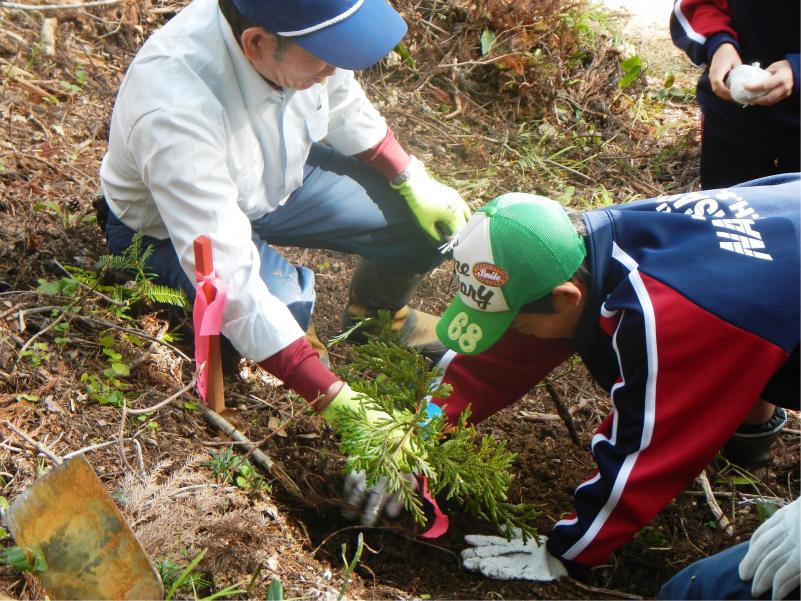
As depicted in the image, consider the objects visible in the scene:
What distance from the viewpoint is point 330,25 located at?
2.43m

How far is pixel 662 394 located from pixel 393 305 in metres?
1.55

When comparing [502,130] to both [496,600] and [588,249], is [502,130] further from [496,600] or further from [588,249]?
[496,600]

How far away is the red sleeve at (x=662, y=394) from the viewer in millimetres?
2197

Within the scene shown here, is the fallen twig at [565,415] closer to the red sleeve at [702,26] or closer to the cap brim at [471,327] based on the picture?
the cap brim at [471,327]

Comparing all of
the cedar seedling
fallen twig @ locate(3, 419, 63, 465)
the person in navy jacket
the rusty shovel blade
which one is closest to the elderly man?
the cedar seedling

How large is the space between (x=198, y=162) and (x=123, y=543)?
1119mm

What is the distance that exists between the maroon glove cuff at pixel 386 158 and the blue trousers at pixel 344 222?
99 mm

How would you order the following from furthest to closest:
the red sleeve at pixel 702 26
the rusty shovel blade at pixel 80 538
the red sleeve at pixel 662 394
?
the red sleeve at pixel 702 26 → the red sleeve at pixel 662 394 → the rusty shovel blade at pixel 80 538

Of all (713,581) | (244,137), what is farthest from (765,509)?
(244,137)

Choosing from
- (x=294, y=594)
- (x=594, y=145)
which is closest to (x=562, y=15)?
(x=594, y=145)

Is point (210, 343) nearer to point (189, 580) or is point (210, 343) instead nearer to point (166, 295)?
point (166, 295)

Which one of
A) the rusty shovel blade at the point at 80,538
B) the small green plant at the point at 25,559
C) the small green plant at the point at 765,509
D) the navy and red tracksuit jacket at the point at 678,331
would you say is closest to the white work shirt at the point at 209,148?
the rusty shovel blade at the point at 80,538

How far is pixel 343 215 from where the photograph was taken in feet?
11.0

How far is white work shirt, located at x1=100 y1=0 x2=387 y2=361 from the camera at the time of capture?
98.4 inches
